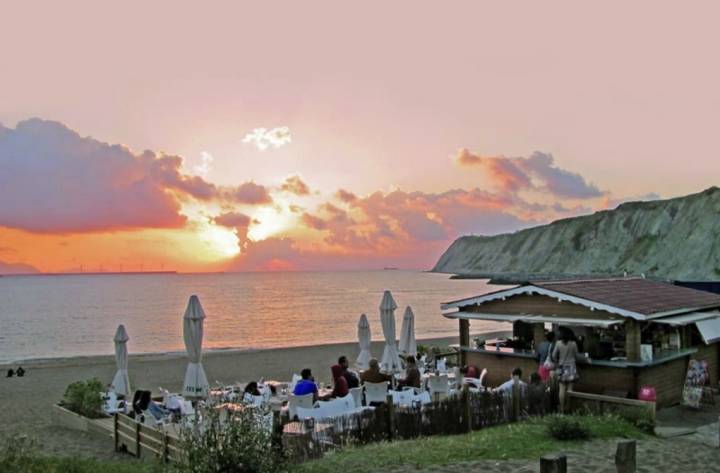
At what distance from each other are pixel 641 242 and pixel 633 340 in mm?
98752

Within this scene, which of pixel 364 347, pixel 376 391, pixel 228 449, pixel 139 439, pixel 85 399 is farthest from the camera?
pixel 364 347

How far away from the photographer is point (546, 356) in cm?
1438

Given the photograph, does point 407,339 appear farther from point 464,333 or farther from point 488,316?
point 488,316

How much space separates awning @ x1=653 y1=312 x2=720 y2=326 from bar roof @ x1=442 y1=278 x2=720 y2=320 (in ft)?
0.44

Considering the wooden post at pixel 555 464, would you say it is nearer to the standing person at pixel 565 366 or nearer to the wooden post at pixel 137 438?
the standing person at pixel 565 366

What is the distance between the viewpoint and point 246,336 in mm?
53438

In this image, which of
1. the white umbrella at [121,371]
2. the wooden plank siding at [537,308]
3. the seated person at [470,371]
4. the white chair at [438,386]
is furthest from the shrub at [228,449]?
the seated person at [470,371]

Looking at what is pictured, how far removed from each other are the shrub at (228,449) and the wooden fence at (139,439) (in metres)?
4.09

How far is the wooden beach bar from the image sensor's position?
1359 cm

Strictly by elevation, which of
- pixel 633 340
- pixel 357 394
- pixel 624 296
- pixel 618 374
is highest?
pixel 624 296

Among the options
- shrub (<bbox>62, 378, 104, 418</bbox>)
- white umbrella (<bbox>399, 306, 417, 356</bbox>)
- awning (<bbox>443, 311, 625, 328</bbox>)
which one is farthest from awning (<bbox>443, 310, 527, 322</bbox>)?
shrub (<bbox>62, 378, 104, 418</bbox>)

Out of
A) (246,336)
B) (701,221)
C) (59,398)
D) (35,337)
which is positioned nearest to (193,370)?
(59,398)

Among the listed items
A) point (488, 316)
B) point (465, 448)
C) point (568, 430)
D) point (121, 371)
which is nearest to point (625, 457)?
point (465, 448)

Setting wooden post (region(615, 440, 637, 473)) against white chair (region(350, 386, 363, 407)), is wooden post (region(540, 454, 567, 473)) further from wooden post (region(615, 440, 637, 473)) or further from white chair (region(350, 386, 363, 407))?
white chair (region(350, 386, 363, 407))
